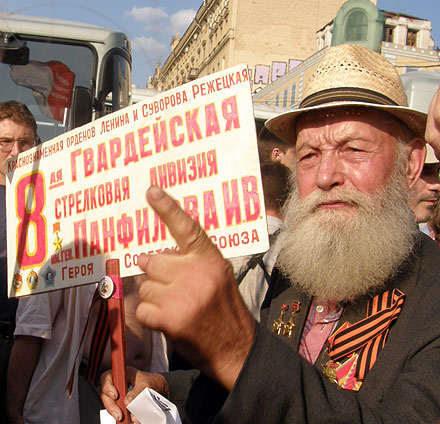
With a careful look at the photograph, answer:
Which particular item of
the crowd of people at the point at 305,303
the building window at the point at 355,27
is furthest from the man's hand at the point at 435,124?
the building window at the point at 355,27

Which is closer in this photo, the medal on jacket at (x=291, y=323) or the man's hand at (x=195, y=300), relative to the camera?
the man's hand at (x=195, y=300)

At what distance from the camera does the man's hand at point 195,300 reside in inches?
38.0

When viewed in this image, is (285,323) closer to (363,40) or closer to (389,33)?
(363,40)

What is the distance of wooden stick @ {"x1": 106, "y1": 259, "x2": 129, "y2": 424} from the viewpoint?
1.31 m

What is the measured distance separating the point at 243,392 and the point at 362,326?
0.61 m

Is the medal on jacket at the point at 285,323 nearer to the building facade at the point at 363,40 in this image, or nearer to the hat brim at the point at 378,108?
the hat brim at the point at 378,108

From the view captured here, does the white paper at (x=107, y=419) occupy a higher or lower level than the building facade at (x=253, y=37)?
lower

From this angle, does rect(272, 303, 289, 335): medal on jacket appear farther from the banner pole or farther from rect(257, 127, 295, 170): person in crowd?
rect(257, 127, 295, 170): person in crowd

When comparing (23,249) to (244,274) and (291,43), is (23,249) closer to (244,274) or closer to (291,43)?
(244,274)

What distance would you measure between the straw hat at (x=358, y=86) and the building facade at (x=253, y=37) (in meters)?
0.42

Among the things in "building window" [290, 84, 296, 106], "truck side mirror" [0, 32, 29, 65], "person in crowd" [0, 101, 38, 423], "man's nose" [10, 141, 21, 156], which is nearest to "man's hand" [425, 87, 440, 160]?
"person in crowd" [0, 101, 38, 423]

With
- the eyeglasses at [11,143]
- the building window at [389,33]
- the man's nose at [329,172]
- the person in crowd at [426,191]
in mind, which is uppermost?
the building window at [389,33]

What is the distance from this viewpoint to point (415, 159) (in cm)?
203

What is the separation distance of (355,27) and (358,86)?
39.5 feet
